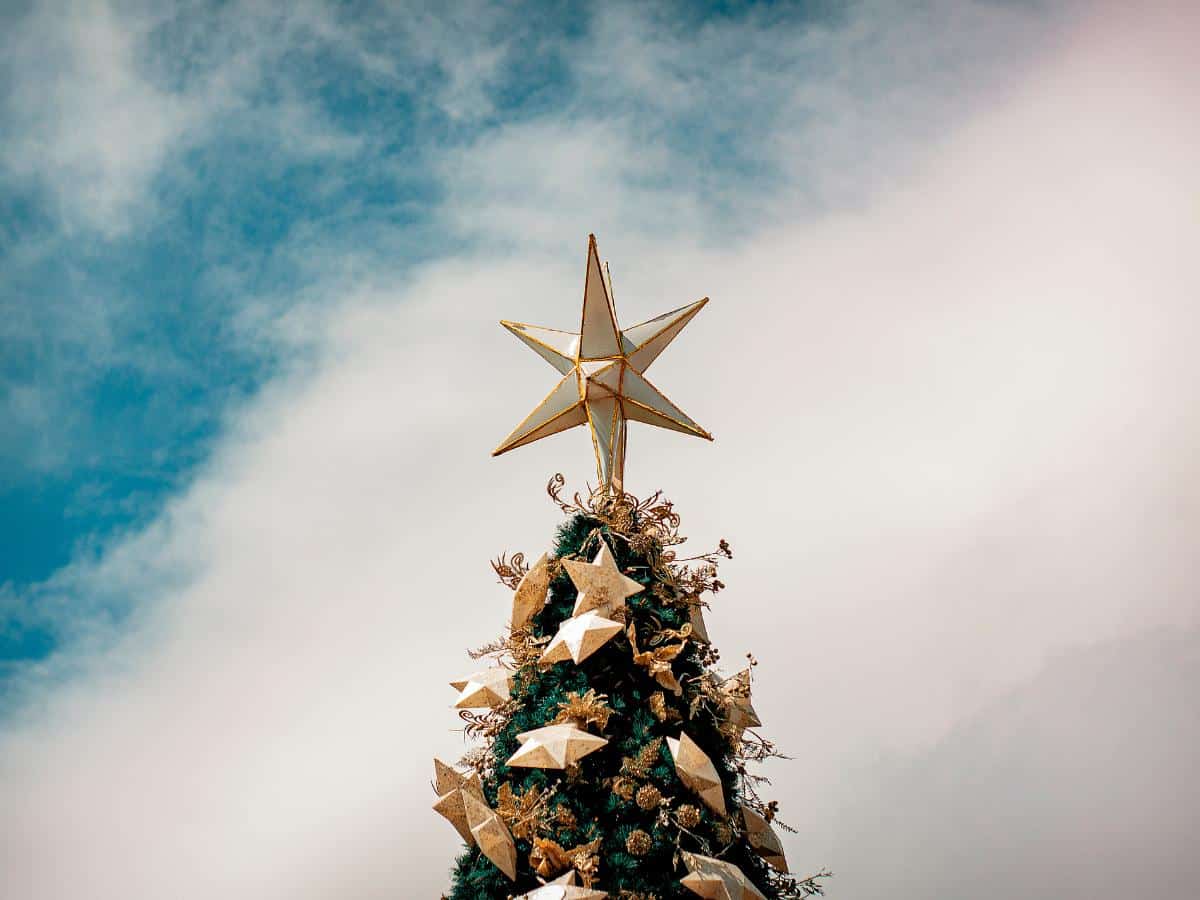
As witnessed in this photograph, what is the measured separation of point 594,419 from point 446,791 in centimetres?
406

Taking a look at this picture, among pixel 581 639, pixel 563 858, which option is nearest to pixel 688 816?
pixel 563 858

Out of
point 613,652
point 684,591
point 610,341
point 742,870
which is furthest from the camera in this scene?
point 610,341

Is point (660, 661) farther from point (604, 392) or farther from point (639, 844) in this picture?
point (604, 392)

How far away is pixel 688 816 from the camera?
7633 millimetres

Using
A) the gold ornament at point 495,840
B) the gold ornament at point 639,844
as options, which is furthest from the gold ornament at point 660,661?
the gold ornament at point 495,840

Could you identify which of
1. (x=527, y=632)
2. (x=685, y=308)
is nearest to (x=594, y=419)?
(x=685, y=308)

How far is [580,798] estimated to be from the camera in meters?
7.82

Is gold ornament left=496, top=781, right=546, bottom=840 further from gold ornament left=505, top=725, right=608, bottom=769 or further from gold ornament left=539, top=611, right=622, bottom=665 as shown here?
gold ornament left=539, top=611, right=622, bottom=665

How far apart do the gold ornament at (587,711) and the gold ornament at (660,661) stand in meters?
0.56

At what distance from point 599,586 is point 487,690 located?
1.47 metres

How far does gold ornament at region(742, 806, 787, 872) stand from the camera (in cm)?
855

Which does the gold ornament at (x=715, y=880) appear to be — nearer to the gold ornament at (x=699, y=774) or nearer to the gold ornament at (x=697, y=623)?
the gold ornament at (x=699, y=774)

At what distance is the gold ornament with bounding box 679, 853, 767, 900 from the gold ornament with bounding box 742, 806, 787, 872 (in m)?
0.91

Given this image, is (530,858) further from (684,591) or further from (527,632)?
(684,591)
